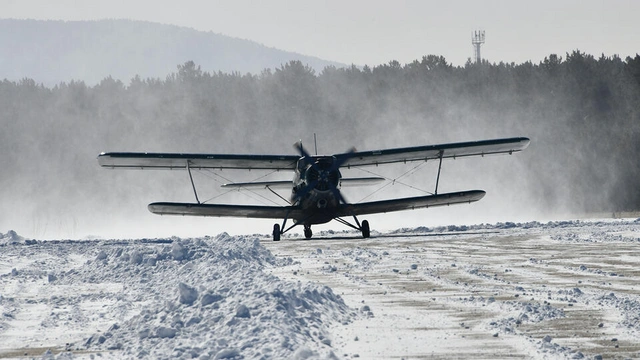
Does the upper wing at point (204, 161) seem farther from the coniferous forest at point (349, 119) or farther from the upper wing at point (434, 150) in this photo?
the coniferous forest at point (349, 119)

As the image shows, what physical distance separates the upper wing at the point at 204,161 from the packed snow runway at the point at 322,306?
28.3 feet

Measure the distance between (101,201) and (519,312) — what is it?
73.5 m

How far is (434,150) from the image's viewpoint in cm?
2923

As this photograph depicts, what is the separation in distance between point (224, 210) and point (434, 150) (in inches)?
268

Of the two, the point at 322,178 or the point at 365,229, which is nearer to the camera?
the point at 322,178

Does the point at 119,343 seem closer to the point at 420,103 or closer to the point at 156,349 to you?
the point at 156,349

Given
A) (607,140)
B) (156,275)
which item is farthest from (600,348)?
(607,140)

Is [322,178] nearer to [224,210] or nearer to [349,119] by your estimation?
[224,210]

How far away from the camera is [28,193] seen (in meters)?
81.2

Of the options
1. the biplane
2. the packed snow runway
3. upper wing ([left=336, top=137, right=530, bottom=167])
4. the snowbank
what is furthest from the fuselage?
the snowbank

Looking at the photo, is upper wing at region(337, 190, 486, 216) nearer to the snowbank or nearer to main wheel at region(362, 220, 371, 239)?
main wheel at region(362, 220, 371, 239)

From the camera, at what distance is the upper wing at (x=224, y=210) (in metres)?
27.7

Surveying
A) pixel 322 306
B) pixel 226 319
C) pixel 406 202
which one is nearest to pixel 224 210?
pixel 406 202

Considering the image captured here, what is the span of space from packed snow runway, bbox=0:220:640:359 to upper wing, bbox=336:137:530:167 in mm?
9164
